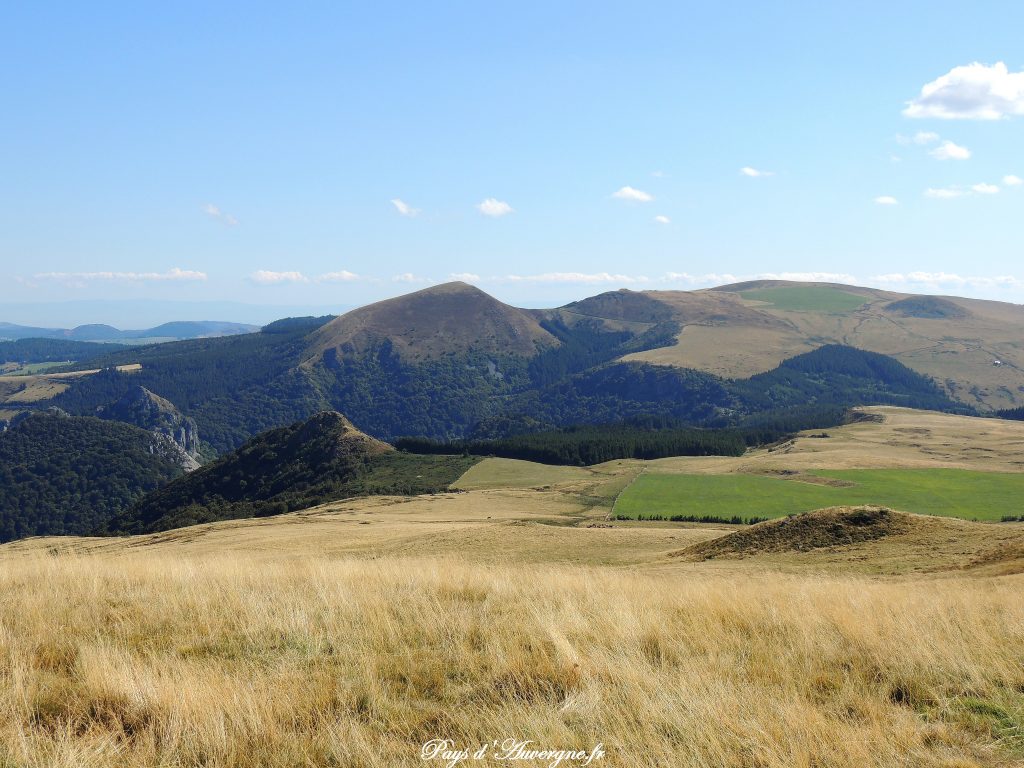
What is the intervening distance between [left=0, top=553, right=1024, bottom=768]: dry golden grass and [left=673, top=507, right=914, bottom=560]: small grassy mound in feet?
34.8

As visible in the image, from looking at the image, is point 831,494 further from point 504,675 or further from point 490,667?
point 504,675

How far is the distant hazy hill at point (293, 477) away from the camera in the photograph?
92562 millimetres

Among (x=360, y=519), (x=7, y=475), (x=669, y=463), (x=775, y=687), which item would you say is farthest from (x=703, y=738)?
(x=7, y=475)

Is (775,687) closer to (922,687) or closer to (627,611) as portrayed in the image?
(922,687)

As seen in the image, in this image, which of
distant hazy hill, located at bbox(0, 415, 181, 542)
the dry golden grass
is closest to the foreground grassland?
the dry golden grass

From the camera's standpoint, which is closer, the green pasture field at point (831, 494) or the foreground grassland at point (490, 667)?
the foreground grassland at point (490, 667)

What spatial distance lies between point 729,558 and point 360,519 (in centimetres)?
4250

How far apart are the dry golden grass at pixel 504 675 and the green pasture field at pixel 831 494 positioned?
59.2m

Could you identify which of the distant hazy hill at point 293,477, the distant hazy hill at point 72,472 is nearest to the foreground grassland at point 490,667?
the distant hazy hill at point 293,477

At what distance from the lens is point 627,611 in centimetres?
913

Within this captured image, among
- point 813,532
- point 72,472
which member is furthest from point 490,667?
point 72,472

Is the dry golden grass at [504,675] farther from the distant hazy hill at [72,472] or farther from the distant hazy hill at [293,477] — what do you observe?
the distant hazy hill at [72,472]

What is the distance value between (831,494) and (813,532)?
63.2 meters

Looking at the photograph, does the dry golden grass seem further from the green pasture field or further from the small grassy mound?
the green pasture field
